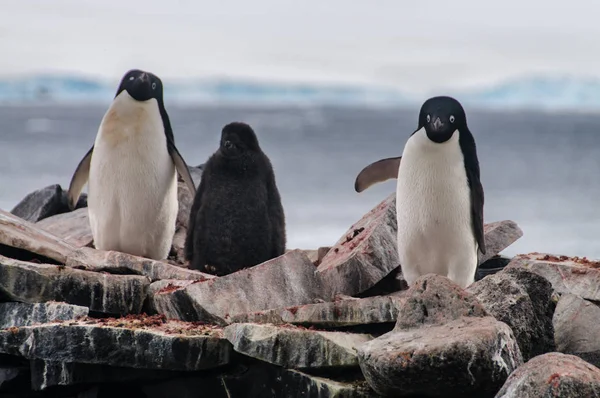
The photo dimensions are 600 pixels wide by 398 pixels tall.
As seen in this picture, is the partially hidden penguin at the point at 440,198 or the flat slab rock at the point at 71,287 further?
the partially hidden penguin at the point at 440,198

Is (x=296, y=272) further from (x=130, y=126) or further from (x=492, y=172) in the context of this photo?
(x=492, y=172)

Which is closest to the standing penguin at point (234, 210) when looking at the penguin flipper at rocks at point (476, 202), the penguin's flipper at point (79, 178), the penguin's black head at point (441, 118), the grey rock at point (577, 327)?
the penguin's black head at point (441, 118)

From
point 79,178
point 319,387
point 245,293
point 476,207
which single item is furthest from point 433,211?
point 79,178

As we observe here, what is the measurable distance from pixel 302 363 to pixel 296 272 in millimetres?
1102

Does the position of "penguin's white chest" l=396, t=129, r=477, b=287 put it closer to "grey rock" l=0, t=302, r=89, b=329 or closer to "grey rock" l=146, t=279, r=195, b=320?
"grey rock" l=146, t=279, r=195, b=320

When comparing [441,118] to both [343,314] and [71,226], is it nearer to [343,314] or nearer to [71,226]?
[343,314]

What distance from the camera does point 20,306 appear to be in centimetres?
564

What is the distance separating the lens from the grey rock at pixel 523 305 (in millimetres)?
5008

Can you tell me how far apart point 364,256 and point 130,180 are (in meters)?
1.91

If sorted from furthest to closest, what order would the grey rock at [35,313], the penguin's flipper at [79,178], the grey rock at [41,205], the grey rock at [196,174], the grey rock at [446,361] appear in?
1. the grey rock at [196,174]
2. the grey rock at [41,205]
3. the penguin's flipper at [79,178]
4. the grey rock at [35,313]
5. the grey rock at [446,361]

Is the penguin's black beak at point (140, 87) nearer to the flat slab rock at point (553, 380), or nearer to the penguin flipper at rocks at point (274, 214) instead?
the penguin flipper at rocks at point (274, 214)

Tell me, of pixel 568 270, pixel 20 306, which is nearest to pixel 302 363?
pixel 20 306

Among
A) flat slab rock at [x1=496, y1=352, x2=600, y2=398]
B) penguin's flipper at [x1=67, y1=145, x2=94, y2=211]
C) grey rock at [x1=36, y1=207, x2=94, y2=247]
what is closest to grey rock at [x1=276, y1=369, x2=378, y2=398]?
flat slab rock at [x1=496, y1=352, x2=600, y2=398]

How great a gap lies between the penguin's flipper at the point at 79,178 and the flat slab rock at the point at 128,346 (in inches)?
117
